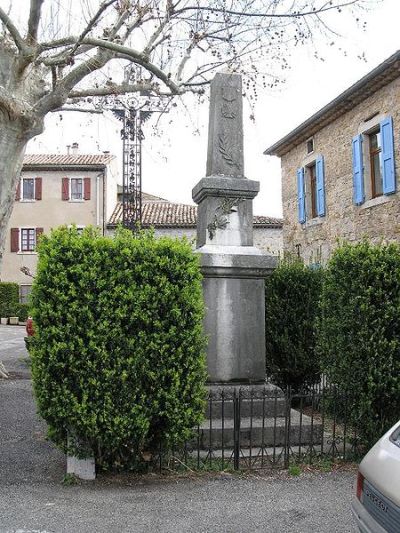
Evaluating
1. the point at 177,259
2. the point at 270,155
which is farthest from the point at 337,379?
the point at 270,155

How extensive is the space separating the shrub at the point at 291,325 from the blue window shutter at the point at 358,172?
26.6 ft

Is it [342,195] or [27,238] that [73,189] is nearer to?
[27,238]

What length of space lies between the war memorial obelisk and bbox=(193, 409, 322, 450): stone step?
76 cm

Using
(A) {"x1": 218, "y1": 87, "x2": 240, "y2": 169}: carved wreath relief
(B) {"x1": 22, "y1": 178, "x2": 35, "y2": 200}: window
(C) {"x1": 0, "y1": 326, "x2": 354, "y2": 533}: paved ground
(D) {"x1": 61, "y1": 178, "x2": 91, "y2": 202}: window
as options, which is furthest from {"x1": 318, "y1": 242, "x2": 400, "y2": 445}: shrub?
(B) {"x1": 22, "y1": 178, "x2": 35, "y2": 200}: window

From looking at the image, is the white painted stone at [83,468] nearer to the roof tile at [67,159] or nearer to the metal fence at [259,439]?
the metal fence at [259,439]

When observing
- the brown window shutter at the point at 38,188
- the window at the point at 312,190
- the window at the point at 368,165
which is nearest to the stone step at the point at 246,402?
the window at the point at 368,165

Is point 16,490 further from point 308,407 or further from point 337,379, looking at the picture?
point 308,407

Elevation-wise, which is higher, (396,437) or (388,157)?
(388,157)

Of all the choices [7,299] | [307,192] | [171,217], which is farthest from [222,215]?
[7,299]

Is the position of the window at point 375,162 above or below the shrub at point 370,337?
above

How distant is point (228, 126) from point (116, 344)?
3354 mm

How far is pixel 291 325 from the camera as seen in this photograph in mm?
7500

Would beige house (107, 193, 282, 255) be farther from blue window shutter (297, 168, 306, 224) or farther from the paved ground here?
the paved ground

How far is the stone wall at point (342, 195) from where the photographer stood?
13.9 m
